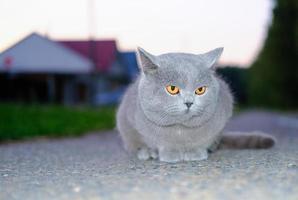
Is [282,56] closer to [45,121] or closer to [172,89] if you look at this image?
[45,121]

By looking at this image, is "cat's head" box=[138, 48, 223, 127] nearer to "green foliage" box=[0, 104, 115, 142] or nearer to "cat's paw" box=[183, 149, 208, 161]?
"cat's paw" box=[183, 149, 208, 161]

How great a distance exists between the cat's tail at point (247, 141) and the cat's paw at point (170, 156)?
1169mm

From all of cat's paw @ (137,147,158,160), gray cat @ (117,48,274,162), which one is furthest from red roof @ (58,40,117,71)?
gray cat @ (117,48,274,162)

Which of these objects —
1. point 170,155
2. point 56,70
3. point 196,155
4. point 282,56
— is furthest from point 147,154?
point 282,56

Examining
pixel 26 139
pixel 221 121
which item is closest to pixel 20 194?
pixel 221 121

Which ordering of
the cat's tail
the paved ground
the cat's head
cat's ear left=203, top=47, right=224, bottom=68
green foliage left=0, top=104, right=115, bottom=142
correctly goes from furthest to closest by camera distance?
green foliage left=0, top=104, right=115, bottom=142 → the cat's tail → cat's ear left=203, top=47, right=224, bottom=68 → the cat's head → the paved ground

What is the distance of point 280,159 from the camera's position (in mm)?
3781

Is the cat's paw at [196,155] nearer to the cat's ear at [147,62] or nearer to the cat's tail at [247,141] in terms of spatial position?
the cat's ear at [147,62]

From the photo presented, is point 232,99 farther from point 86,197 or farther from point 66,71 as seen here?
point 66,71

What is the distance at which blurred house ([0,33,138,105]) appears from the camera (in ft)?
22.0

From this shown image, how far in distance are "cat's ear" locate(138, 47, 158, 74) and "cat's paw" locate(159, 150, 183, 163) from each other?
28.4 inches

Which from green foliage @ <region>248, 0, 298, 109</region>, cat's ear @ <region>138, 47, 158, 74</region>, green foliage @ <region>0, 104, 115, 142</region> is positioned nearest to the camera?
cat's ear @ <region>138, 47, 158, 74</region>

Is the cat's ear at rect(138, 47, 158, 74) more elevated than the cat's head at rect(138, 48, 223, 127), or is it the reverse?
the cat's ear at rect(138, 47, 158, 74)

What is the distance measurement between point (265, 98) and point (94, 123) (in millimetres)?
24345
